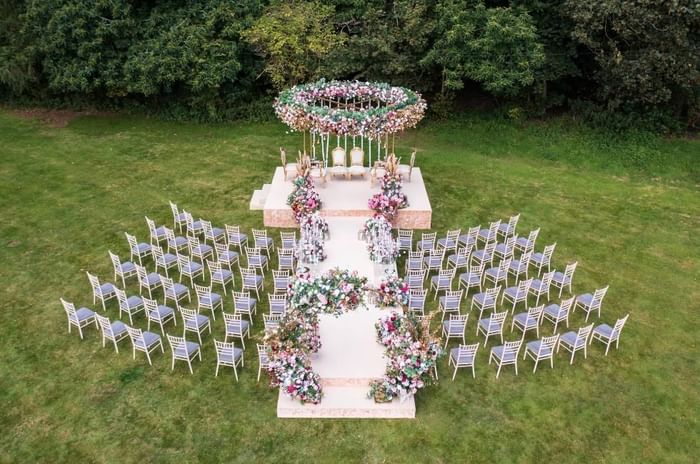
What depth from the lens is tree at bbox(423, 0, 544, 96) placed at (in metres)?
23.2

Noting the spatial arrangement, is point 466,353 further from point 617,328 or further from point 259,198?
point 259,198

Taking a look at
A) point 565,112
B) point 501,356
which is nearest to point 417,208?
point 501,356

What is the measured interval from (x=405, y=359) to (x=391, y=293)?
1.30m

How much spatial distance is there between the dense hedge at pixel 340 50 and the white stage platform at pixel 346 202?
298 inches

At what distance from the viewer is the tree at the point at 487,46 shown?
23203 millimetres

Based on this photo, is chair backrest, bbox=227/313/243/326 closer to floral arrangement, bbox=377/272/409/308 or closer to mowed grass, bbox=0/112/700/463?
mowed grass, bbox=0/112/700/463

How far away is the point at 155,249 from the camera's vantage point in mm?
15664

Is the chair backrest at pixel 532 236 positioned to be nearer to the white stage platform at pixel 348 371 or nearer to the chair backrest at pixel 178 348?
the white stage platform at pixel 348 371

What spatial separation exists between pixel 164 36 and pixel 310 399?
67.3 feet

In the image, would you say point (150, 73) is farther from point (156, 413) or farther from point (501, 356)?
point (501, 356)

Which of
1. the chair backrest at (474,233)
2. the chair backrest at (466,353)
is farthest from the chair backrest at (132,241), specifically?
the chair backrest at (474,233)

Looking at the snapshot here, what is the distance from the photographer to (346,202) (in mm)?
18703

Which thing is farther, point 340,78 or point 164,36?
point 340,78

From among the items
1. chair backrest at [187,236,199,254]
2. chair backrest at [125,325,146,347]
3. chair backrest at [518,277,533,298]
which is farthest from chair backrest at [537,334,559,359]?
chair backrest at [187,236,199,254]
